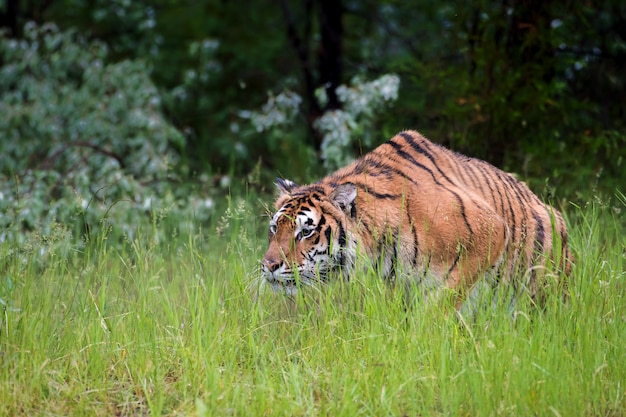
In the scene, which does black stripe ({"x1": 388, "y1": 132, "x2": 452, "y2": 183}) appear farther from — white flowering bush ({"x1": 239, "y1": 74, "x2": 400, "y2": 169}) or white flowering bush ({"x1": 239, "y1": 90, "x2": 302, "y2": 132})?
white flowering bush ({"x1": 239, "y1": 90, "x2": 302, "y2": 132})

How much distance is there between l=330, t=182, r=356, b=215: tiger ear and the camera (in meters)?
4.59

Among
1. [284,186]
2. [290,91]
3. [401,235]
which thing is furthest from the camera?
[290,91]

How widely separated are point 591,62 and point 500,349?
5721mm

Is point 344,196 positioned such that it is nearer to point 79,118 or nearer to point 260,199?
point 260,199

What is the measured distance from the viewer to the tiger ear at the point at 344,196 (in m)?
4.59

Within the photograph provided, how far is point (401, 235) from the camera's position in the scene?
456 cm

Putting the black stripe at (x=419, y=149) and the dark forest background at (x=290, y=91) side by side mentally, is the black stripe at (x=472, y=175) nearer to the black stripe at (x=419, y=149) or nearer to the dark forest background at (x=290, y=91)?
the black stripe at (x=419, y=149)

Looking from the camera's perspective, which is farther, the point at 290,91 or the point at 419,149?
the point at 290,91

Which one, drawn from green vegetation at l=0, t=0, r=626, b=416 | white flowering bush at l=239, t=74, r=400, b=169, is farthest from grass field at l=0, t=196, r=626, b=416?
white flowering bush at l=239, t=74, r=400, b=169

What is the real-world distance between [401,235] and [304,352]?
2.98 feet

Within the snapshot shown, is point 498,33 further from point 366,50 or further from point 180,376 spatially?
point 180,376

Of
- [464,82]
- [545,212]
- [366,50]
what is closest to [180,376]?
[545,212]

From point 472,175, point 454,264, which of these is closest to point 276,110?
point 472,175

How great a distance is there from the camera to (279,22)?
11344mm
